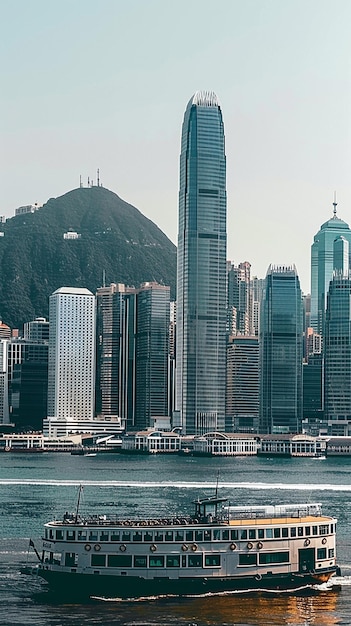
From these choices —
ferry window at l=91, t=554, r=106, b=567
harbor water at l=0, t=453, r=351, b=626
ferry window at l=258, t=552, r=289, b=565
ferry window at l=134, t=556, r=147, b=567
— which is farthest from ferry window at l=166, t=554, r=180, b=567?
ferry window at l=258, t=552, r=289, b=565

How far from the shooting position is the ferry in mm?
54000

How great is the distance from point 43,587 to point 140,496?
173ft

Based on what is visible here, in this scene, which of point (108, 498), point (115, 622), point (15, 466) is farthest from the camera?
point (15, 466)

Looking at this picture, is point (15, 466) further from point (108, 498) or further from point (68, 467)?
point (108, 498)

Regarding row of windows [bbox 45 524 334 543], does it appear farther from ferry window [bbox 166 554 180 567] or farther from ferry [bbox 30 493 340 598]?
ferry window [bbox 166 554 180 567]

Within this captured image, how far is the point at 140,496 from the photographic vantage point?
4277 inches

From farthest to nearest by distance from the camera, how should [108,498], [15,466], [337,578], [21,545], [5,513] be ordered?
1. [15,466]
2. [108,498]
3. [5,513]
4. [21,545]
5. [337,578]

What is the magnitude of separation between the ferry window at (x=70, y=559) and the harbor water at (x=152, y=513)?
160 cm

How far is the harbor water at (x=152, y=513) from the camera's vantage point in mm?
50594

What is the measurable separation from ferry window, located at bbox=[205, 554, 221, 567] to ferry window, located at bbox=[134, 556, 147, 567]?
2.71 m

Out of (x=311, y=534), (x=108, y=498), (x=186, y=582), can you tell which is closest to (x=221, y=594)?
(x=186, y=582)

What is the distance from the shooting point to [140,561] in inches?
2128

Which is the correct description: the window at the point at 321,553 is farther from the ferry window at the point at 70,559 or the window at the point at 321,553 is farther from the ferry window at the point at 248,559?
the ferry window at the point at 70,559

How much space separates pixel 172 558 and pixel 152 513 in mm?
34153
